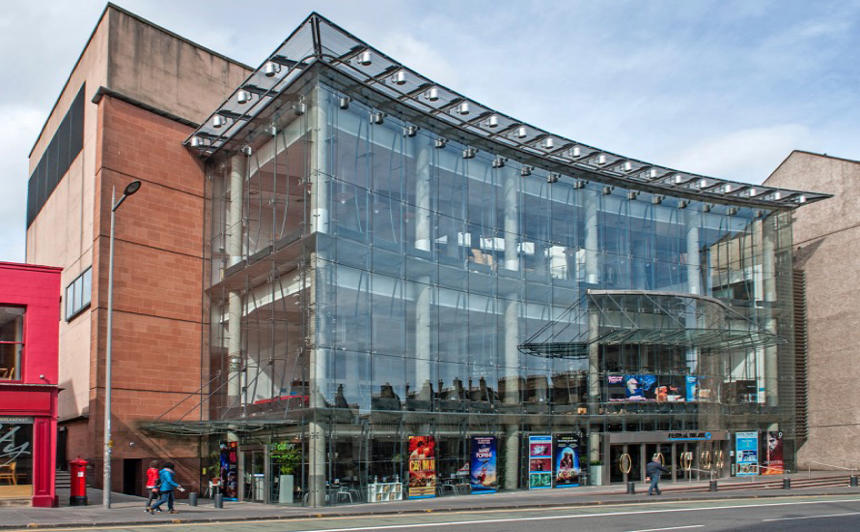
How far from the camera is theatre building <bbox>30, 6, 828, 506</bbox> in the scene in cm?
2975

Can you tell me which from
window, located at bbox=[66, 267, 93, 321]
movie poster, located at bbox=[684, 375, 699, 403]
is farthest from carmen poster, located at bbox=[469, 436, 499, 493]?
window, located at bbox=[66, 267, 93, 321]

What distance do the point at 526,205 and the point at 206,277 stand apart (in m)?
14.4

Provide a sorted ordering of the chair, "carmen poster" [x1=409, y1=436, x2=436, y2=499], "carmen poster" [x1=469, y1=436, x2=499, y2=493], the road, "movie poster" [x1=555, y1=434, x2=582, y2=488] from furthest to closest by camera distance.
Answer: "movie poster" [x1=555, y1=434, x2=582, y2=488]
"carmen poster" [x1=469, y1=436, x2=499, y2=493]
"carmen poster" [x1=409, y1=436, x2=436, y2=499]
the chair
the road

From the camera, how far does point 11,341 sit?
27.0 meters

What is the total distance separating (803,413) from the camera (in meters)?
48.5

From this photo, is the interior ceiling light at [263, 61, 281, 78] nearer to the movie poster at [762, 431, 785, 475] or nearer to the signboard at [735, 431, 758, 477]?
the signboard at [735, 431, 758, 477]

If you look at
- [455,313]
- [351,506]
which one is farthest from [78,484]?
[455,313]

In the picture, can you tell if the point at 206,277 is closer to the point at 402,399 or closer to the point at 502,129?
the point at 402,399

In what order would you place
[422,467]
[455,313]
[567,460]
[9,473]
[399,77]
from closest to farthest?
[9,473], [399,77], [422,467], [455,313], [567,460]

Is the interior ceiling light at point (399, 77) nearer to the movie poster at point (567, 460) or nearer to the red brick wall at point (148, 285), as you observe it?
the red brick wall at point (148, 285)

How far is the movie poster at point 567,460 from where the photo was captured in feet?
121

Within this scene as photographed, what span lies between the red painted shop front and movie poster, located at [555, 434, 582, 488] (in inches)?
802

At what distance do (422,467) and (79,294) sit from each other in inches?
646

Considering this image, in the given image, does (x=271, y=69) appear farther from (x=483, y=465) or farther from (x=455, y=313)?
(x=483, y=465)
